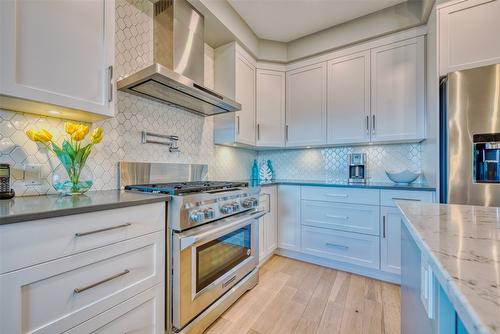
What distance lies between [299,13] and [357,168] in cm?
183

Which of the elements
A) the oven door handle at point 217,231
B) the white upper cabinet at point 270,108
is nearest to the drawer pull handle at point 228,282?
the oven door handle at point 217,231

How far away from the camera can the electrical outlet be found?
117cm

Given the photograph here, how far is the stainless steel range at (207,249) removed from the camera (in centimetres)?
125

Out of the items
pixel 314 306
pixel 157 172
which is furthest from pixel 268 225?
pixel 157 172

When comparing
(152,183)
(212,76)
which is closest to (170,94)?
(152,183)

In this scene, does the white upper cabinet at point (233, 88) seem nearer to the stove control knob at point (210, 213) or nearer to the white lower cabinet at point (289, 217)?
the white lower cabinet at point (289, 217)

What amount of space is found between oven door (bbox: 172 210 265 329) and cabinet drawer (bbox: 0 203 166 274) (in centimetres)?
27

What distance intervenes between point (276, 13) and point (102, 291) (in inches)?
107

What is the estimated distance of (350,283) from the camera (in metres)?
2.03

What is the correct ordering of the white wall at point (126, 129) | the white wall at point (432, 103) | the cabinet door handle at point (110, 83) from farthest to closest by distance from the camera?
the white wall at point (432, 103) < the cabinet door handle at point (110, 83) < the white wall at point (126, 129)

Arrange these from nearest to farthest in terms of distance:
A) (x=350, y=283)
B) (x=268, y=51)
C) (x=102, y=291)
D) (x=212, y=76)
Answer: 1. (x=102, y=291)
2. (x=350, y=283)
3. (x=212, y=76)
4. (x=268, y=51)

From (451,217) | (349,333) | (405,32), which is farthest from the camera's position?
(405,32)

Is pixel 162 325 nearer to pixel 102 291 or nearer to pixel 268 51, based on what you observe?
pixel 102 291

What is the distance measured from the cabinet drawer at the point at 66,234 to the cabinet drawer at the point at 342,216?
1.76 m
